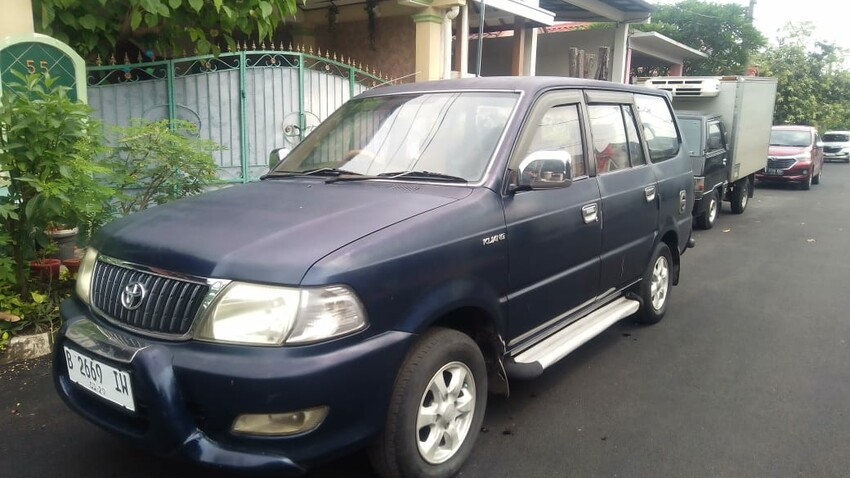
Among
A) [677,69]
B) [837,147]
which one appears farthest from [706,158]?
[837,147]

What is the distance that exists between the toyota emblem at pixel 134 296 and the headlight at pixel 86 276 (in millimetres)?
401

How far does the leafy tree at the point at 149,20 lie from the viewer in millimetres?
5809

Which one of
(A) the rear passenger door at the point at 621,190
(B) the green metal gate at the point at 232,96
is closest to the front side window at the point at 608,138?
(A) the rear passenger door at the point at 621,190

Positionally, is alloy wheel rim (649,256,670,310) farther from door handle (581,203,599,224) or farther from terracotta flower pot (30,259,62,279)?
terracotta flower pot (30,259,62,279)

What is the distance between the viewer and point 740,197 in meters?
12.7

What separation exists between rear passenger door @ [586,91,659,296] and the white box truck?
5612 mm

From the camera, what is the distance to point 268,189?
138 inches

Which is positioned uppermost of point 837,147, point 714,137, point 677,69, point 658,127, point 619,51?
point 677,69

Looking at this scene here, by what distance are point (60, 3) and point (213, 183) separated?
6.52ft

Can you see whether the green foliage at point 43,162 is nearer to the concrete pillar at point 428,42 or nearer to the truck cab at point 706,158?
the concrete pillar at point 428,42

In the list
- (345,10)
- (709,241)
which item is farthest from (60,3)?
(709,241)

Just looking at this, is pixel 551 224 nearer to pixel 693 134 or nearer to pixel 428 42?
pixel 428 42

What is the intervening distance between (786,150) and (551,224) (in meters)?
16.6

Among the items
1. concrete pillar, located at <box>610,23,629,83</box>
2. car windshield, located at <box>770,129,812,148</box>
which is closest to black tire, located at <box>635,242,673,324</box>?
concrete pillar, located at <box>610,23,629,83</box>
